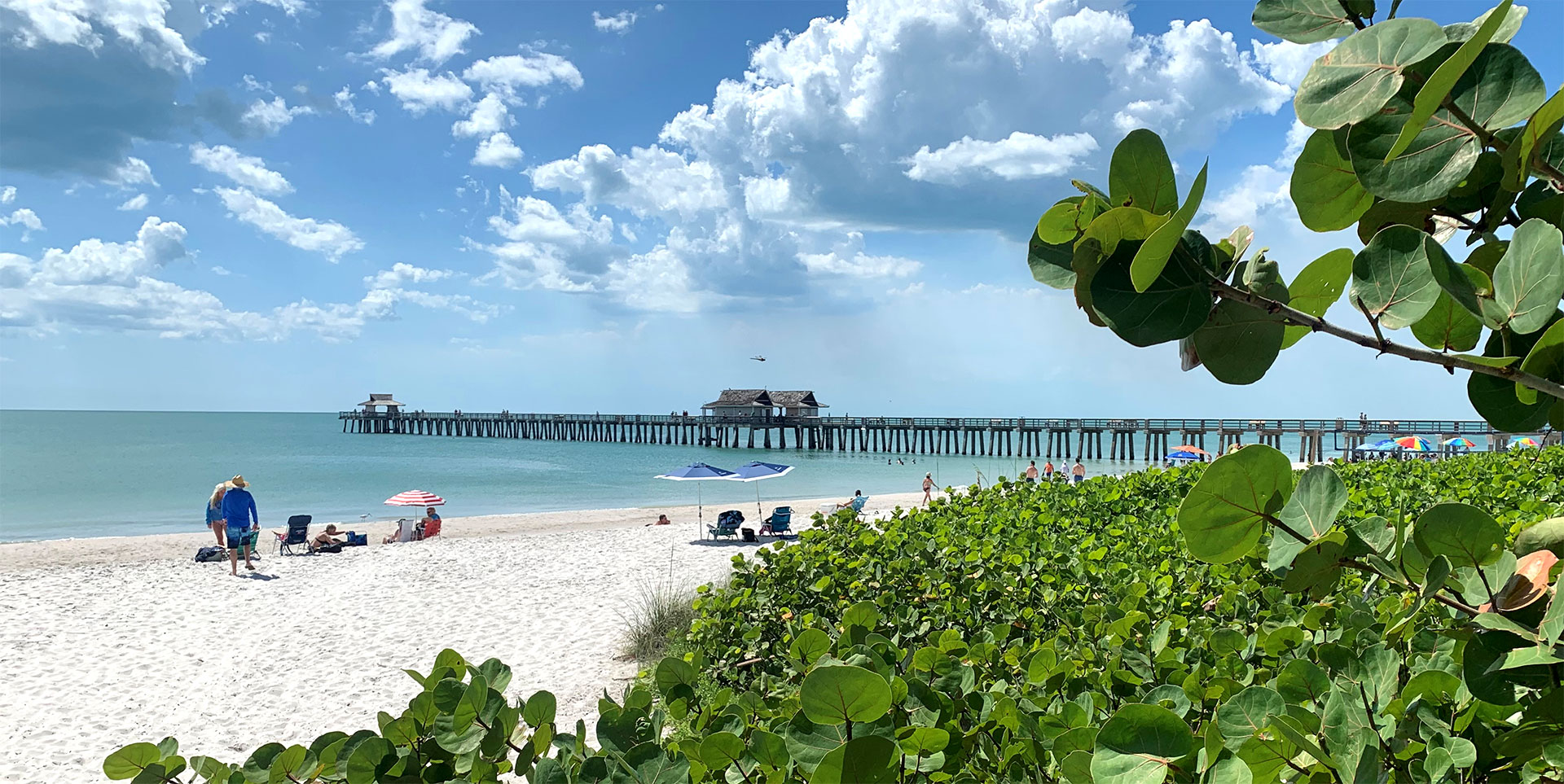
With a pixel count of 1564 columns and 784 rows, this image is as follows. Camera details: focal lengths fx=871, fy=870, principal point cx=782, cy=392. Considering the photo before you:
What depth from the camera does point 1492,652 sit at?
743 millimetres

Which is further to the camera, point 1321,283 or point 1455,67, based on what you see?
point 1321,283

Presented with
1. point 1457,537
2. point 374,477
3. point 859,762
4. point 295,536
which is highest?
point 1457,537

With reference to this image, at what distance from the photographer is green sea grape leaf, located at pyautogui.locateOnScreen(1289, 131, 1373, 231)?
2.33ft

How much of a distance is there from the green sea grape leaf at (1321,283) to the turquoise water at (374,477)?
20.2 metres

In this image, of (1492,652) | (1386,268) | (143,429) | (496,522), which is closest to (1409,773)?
(1492,652)

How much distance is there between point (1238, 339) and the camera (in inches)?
28.4

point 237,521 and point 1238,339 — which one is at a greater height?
point 1238,339

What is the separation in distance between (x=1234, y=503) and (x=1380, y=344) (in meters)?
0.16

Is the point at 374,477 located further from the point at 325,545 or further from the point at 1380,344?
the point at 1380,344

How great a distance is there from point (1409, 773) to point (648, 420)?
7865 centimetres

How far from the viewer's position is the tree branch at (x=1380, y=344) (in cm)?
64

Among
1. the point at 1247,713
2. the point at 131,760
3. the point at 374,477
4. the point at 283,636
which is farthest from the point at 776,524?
the point at 374,477

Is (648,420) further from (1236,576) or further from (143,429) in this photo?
(143,429)

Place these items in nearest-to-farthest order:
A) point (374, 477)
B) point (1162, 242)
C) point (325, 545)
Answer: point (1162, 242) < point (325, 545) < point (374, 477)
